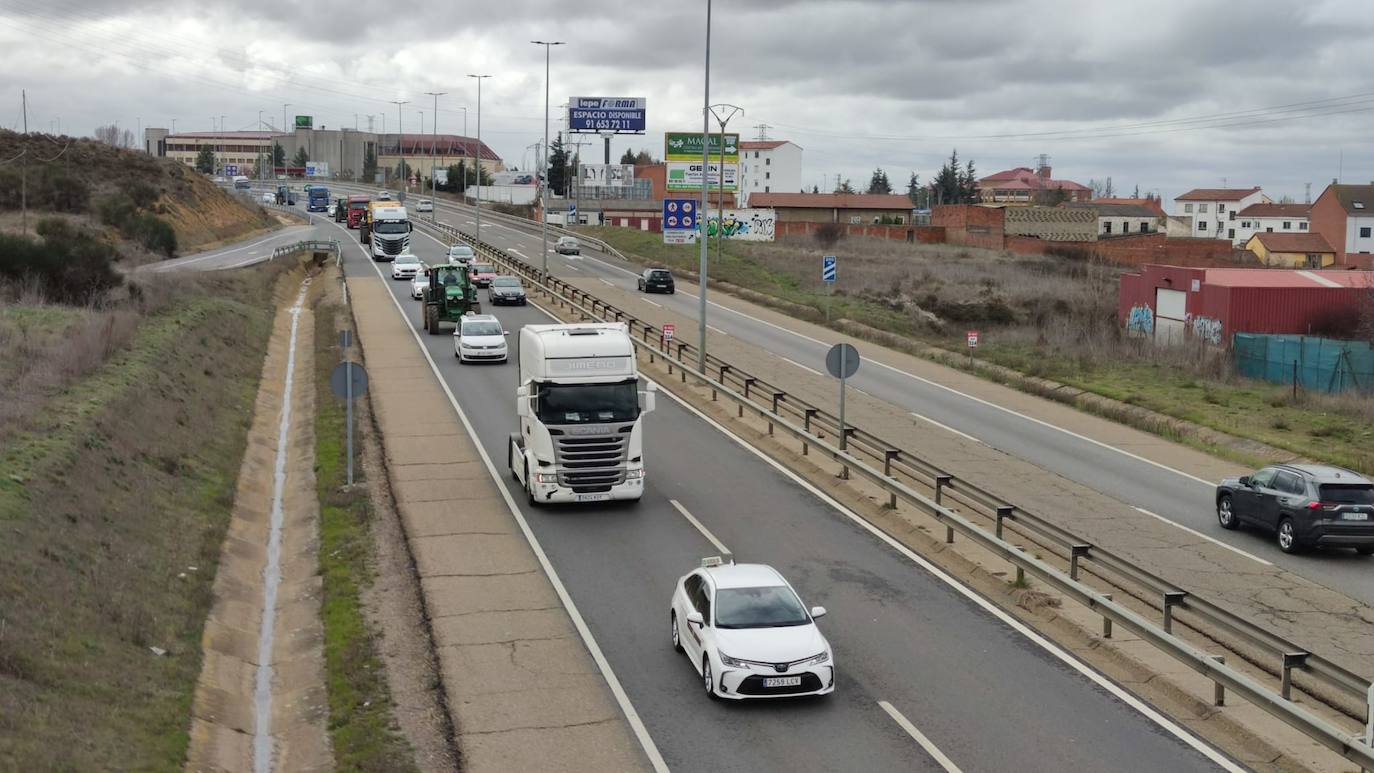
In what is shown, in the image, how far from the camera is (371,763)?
12.8m

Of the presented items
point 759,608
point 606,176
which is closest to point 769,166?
point 606,176

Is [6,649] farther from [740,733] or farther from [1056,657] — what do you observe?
[1056,657]

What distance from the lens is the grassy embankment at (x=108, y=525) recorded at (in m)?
14.0

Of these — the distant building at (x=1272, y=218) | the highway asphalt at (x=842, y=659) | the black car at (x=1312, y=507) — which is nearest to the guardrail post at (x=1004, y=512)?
the highway asphalt at (x=842, y=659)

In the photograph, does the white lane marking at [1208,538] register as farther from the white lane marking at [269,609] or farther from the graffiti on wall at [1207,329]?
the graffiti on wall at [1207,329]

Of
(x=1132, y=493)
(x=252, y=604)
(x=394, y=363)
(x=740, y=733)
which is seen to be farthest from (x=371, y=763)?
(x=394, y=363)

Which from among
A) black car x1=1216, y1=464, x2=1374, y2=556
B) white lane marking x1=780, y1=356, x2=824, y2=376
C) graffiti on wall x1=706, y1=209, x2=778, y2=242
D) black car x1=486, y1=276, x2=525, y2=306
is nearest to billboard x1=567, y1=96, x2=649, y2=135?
graffiti on wall x1=706, y1=209, x2=778, y2=242

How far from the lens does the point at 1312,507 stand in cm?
2116

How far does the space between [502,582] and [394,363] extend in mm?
23038

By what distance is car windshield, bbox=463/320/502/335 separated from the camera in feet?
136

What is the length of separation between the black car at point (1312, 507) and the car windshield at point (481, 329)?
25.1 m

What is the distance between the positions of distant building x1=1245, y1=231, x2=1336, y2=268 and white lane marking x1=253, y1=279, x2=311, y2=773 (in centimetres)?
8874

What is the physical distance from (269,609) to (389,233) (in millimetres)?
59028

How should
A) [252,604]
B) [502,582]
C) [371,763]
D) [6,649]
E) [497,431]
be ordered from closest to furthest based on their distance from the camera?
[371,763] < [6,649] < [502,582] < [252,604] < [497,431]
